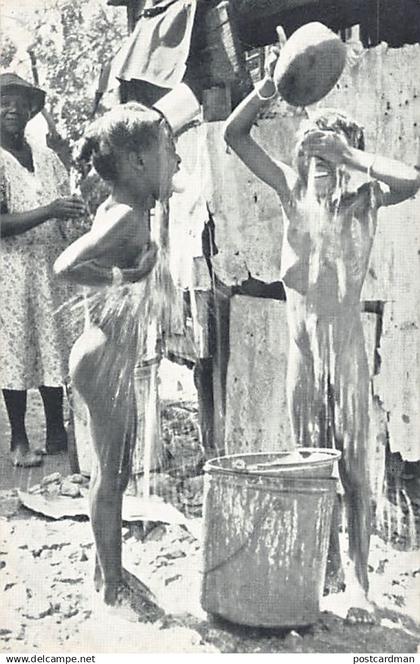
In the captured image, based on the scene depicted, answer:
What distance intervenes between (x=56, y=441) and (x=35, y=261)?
761 mm

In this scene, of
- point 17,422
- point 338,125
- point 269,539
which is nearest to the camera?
point 269,539

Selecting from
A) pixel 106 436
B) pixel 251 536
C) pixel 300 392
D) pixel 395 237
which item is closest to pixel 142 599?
pixel 251 536

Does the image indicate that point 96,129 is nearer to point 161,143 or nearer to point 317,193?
point 161,143

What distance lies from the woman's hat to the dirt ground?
4.03ft

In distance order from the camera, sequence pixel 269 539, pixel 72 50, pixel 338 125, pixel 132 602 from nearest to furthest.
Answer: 1. pixel 269 539
2. pixel 338 125
3. pixel 132 602
4. pixel 72 50

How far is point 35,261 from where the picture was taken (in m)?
4.53

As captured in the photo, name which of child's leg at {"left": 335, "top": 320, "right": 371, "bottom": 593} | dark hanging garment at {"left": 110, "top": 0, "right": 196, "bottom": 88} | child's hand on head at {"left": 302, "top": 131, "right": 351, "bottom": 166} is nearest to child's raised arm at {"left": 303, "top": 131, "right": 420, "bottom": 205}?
child's hand on head at {"left": 302, "top": 131, "right": 351, "bottom": 166}

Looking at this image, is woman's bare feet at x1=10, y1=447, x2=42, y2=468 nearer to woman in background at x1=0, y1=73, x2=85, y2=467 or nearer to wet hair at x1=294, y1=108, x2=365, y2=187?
woman in background at x1=0, y1=73, x2=85, y2=467

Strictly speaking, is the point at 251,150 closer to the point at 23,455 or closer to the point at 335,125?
the point at 335,125

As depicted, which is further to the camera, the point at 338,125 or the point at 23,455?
the point at 23,455

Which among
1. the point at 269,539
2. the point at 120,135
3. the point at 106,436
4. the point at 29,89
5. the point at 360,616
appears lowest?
the point at 360,616

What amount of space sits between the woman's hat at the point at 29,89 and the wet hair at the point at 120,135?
12.4 inches

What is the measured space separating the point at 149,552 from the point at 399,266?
5.06ft

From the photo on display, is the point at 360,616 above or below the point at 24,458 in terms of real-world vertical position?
below
